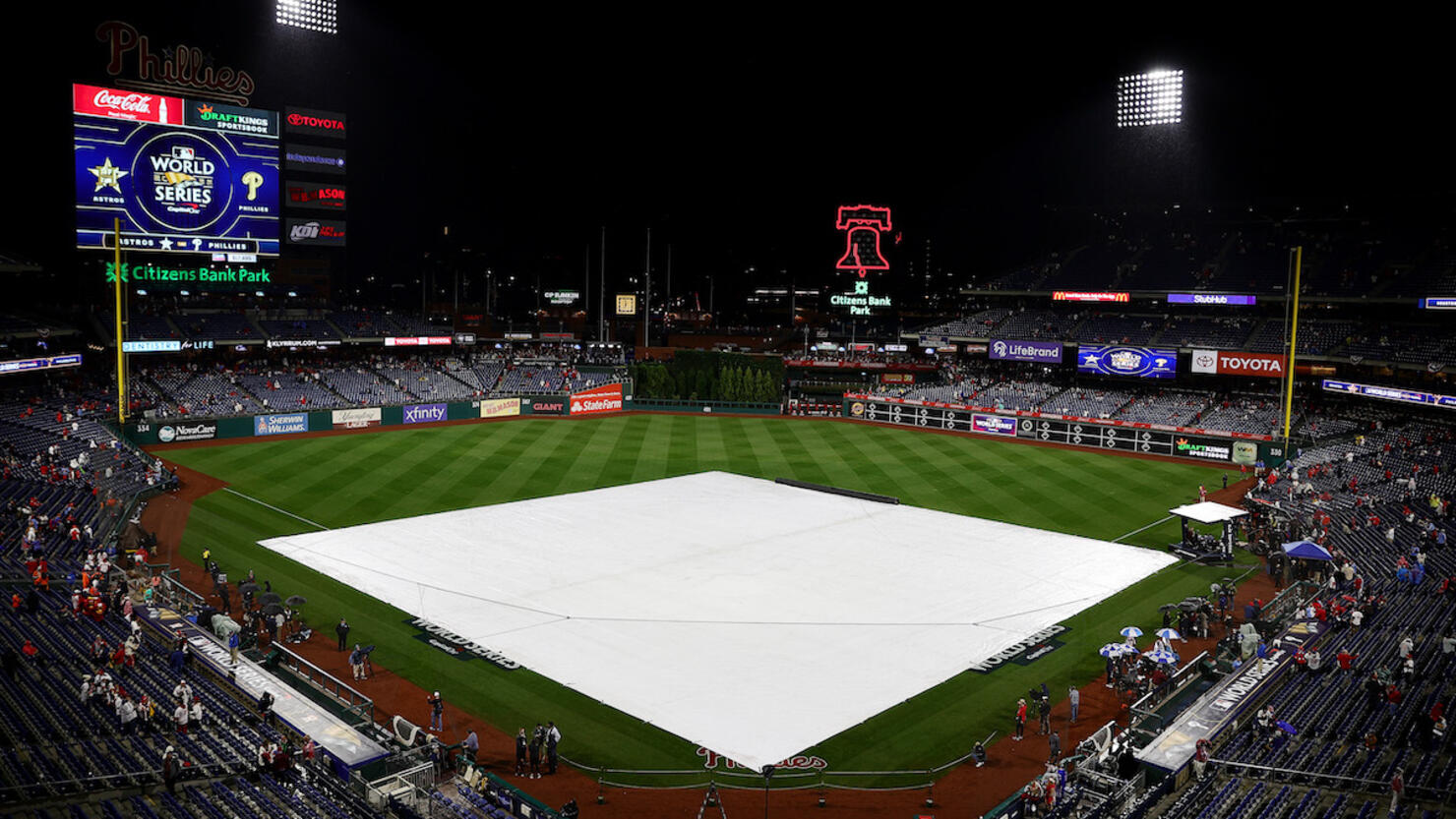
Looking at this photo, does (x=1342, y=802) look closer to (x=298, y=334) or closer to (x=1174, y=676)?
(x=1174, y=676)

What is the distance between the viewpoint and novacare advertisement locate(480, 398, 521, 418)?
64.1 meters

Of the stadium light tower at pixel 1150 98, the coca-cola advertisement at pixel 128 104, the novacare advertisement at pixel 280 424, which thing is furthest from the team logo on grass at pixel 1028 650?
the coca-cola advertisement at pixel 128 104

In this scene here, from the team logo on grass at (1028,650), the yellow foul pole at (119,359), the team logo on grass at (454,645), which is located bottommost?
the team logo on grass at (454,645)

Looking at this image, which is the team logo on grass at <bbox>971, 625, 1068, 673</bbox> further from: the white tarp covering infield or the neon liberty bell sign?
the neon liberty bell sign

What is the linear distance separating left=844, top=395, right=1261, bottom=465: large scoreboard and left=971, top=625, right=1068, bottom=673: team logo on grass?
30.5 m

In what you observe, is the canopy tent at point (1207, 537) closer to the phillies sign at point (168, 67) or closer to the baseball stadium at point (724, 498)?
the baseball stadium at point (724, 498)

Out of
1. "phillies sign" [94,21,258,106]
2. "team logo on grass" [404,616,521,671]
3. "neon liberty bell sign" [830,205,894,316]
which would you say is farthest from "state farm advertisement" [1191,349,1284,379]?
"phillies sign" [94,21,258,106]

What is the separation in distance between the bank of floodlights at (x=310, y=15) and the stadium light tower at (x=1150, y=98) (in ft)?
171

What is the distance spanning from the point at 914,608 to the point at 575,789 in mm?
12707

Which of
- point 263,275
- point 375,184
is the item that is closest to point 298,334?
point 263,275

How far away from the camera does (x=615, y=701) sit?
2033 cm

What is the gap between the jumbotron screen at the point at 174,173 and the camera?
4825cm

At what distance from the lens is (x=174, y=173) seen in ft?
167

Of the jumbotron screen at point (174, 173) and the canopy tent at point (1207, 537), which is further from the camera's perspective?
the jumbotron screen at point (174, 173)
